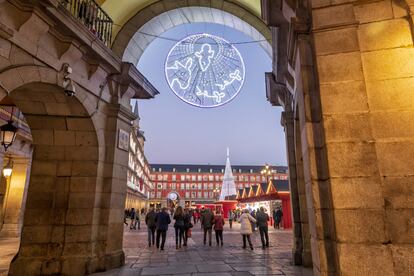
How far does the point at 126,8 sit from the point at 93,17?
144 centimetres

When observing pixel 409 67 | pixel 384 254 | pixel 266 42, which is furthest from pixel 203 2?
pixel 384 254

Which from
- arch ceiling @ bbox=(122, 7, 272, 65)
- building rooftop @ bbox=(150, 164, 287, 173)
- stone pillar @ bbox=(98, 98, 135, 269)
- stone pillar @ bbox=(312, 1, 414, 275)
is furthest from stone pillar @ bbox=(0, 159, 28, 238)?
building rooftop @ bbox=(150, 164, 287, 173)

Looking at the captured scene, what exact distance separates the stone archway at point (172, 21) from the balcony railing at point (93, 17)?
37cm

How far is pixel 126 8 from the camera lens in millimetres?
7902

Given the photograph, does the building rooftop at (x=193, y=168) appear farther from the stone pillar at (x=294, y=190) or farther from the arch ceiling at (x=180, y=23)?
the stone pillar at (x=294, y=190)

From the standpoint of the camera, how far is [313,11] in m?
3.61

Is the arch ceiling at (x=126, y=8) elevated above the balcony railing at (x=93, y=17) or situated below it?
above

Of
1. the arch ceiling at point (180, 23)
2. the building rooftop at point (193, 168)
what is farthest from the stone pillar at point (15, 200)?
the building rooftop at point (193, 168)

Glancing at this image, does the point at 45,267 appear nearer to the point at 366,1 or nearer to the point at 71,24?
the point at 71,24

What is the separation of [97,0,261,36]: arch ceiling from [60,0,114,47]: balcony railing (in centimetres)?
27

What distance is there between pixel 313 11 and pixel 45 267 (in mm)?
6845

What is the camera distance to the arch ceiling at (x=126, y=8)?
7.59 meters

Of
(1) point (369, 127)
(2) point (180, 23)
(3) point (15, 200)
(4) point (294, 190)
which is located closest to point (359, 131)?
(1) point (369, 127)

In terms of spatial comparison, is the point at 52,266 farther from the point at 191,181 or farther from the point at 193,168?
the point at 193,168
